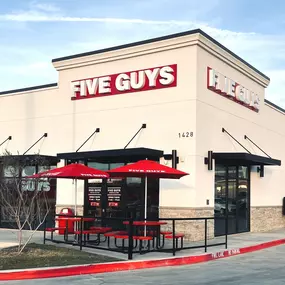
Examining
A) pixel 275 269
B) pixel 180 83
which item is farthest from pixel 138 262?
pixel 180 83

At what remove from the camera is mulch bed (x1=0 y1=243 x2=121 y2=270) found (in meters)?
10.6

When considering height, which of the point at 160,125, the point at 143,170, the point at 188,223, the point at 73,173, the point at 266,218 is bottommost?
the point at 266,218

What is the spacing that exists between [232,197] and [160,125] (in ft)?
15.4

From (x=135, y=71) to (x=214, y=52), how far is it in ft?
10.0

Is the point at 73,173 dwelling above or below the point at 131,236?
above

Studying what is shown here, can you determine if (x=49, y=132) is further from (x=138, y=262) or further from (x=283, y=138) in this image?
A: (x=283, y=138)

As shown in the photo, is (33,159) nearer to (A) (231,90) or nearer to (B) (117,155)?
(B) (117,155)

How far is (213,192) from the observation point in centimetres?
1759

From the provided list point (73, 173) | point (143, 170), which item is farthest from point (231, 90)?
point (73, 173)

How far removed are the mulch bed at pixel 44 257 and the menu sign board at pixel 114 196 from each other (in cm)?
482

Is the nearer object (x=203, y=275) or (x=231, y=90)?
(x=203, y=275)

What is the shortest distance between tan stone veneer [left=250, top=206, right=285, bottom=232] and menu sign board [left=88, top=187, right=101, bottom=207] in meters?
7.04

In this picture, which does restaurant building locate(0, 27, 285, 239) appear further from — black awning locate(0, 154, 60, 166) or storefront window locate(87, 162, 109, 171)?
black awning locate(0, 154, 60, 166)

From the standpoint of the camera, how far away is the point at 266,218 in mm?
22250
